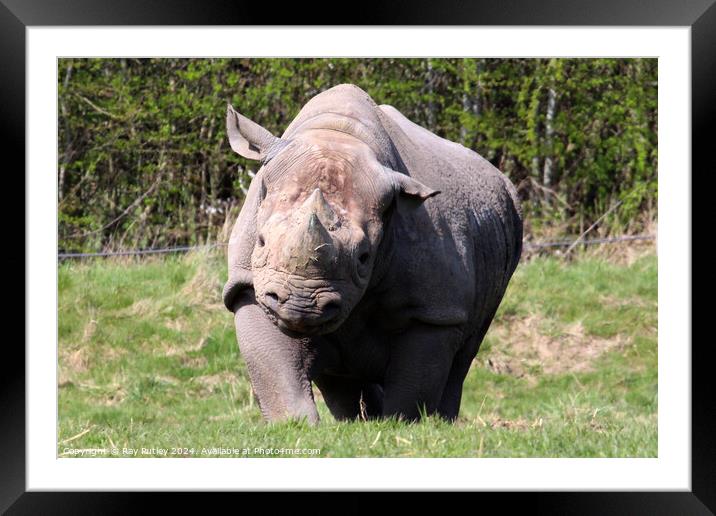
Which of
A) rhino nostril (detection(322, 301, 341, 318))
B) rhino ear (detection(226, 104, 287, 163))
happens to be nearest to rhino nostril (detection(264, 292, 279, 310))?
rhino nostril (detection(322, 301, 341, 318))

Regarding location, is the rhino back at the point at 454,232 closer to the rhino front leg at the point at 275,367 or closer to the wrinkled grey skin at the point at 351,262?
the wrinkled grey skin at the point at 351,262

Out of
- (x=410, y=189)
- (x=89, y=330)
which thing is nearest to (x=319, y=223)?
(x=410, y=189)

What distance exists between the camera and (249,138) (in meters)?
10.0

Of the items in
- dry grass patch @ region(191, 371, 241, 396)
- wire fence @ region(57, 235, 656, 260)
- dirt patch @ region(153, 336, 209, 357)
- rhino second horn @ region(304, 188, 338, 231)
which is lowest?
dry grass patch @ region(191, 371, 241, 396)

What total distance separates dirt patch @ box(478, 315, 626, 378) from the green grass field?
0.01m

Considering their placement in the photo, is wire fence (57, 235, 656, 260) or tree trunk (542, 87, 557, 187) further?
tree trunk (542, 87, 557, 187)

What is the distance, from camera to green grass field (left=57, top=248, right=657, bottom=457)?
14.5 metres

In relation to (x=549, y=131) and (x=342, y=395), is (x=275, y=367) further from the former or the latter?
(x=549, y=131)

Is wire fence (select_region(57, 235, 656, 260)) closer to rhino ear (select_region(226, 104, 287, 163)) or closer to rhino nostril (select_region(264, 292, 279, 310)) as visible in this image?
rhino ear (select_region(226, 104, 287, 163))

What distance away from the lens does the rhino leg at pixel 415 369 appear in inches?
399

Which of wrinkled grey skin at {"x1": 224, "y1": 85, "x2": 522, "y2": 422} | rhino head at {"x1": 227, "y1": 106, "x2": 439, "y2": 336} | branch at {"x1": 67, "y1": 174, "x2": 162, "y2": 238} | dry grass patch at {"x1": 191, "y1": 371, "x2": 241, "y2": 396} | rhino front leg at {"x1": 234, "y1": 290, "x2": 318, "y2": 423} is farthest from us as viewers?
branch at {"x1": 67, "y1": 174, "x2": 162, "y2": 238}

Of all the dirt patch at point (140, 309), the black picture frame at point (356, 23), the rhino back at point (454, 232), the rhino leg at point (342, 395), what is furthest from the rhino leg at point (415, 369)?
the dirt patch at point (140, 309)

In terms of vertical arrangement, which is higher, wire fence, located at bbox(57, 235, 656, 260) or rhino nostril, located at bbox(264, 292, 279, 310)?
wire fence, located at bbox(57, 235, 656, 260)

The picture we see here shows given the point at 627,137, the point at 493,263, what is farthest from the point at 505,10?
the point at 627,137
